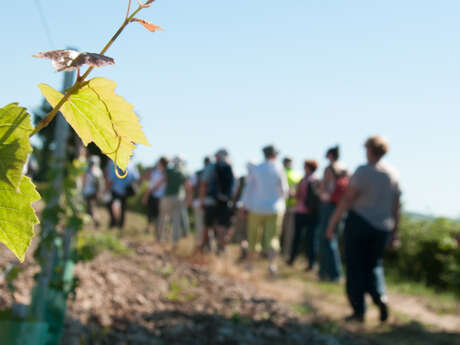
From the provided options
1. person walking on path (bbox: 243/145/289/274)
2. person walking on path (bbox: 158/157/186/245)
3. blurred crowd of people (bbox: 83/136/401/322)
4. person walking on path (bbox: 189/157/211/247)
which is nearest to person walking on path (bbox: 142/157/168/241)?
blurred crowd of people (bbox: 83/136/401/322)

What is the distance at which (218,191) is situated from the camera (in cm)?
810

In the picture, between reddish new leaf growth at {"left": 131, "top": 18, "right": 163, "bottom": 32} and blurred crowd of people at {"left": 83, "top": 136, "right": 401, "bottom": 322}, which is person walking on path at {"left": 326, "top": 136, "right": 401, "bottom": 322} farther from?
reddish new leaf growth at {"left": 131, "top": 18, "right": 163, "bottom": 32}

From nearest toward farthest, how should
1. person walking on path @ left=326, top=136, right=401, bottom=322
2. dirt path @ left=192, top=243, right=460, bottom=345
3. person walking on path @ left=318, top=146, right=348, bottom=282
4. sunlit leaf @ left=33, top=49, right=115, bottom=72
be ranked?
sunlit leaf @ left=33, top=49, right=115, bottom=72 → person walking on path @ left=326, top=136, right=401, bottom=322 → dirt path @ left=192, top=243, right=460, bottom=345 → person walking on path @ left=318, top=146, right=348, bottom=282

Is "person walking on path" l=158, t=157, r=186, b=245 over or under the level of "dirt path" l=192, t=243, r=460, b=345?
over

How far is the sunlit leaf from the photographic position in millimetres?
505

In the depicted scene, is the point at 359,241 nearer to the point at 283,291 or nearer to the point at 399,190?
the point at 399,190

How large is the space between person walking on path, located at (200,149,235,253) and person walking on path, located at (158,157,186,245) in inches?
54.9

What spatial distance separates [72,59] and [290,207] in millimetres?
8995

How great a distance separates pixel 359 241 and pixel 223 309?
4.91ft

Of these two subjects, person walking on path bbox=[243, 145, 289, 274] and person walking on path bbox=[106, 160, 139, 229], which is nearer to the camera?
person walking on path bbox=[243, 145, 289, 274]

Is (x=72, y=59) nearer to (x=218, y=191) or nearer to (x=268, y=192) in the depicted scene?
(x=268, y=192)

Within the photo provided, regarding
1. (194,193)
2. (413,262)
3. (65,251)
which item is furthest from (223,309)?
(413,262)

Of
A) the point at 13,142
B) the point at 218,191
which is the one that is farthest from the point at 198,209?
the point at 13,142

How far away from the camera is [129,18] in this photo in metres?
0.53
